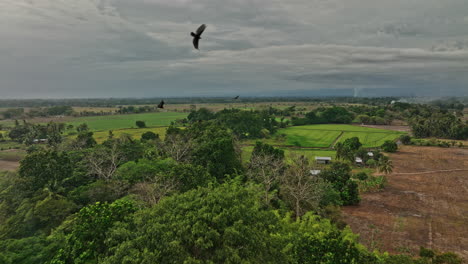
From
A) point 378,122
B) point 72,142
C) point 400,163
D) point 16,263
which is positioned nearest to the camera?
point 16,263

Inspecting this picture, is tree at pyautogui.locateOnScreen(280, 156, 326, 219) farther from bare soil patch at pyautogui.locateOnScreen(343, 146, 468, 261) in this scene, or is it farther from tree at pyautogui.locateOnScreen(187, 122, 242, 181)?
tree at pyautogui.locateOnScreen(187, 122, 242, 181)

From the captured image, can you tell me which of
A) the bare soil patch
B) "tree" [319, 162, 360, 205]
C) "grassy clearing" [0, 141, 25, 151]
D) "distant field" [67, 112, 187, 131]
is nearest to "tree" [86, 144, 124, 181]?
"tree" [319, 162, 360, 205]

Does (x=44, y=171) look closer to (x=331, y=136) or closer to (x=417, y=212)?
(x=417, y=212)

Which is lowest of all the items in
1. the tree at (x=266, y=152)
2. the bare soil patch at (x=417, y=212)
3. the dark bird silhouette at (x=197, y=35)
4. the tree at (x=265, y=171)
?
the bare soil patch at (x=417, y=212)

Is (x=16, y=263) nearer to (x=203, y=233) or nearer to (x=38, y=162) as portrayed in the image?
(x=203, y=233)

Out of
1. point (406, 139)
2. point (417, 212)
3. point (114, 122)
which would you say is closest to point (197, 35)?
point (417, 212)

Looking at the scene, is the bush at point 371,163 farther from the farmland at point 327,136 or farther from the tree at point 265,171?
the tree at point 265,171

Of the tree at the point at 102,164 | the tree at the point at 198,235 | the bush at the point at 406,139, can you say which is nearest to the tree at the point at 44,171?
the tree at the point at 102,164

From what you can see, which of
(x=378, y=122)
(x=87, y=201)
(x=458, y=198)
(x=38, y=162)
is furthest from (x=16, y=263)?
(x=378, y=122)
